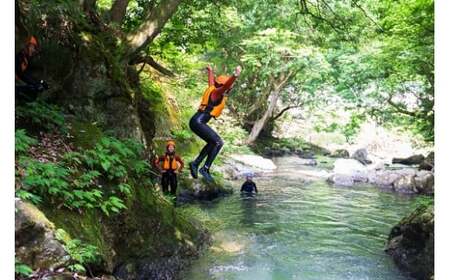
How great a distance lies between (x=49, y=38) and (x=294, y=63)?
645 inches

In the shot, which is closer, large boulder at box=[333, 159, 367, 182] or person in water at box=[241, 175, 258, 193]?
person in water at box=[241, 175, 258, 193]

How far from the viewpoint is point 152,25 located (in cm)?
864

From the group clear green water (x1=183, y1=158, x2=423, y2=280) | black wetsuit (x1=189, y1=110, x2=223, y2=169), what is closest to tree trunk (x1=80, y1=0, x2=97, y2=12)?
black wetsuit (x1=189, y1=110, x2=223, y2=169)

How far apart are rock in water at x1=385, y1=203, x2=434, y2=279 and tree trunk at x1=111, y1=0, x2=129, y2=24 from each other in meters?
7.44

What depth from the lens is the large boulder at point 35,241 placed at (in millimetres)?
4895

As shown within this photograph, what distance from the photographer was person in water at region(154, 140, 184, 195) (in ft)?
33.2

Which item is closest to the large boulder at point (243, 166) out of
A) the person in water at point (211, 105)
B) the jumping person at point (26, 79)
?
the person in water at point (211, 105)

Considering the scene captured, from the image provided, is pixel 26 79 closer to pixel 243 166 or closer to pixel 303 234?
pixel 303 234

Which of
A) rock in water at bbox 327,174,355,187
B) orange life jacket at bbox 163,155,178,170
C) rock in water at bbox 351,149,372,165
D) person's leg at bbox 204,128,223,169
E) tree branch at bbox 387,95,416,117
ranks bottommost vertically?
rock in water at bbox 327,174,355,187

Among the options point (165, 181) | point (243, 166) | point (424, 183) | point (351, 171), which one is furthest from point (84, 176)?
point (351, 171)

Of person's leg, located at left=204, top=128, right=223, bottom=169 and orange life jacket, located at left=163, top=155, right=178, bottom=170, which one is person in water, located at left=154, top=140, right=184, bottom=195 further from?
person's leg, located at left=204, top=128, right=223, bottom=169

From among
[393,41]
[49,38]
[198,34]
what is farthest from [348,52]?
[49,38]

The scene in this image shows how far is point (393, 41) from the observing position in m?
15.6

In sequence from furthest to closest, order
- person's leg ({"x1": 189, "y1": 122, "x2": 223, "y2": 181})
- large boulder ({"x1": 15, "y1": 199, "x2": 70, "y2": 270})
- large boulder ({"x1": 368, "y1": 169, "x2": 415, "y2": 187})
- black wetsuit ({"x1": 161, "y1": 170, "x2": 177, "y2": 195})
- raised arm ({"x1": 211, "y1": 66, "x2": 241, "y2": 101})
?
large boulder ({"x1": 368, "y1": 169, "x2": 415, "y2": 187})
black wetsuit ({"x1": 161, "y1": 170, "x2": 177, "y2": 195})
person's leg ({"x1": 189, "y1": 122, "x2": 223, "y2": 181})
raised arm ({"x1": 211, "y1": 66, "x2": 241, "y2": 101})
large boulder ({"x1": 15, "y1": 199, "x2": 70, "y2": 270})
